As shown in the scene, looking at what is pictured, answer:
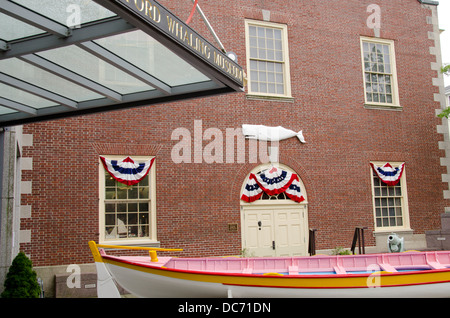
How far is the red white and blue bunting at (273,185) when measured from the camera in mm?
14398

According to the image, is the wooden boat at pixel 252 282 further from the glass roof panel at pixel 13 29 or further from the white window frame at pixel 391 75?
the white window frame at pixel 391 75

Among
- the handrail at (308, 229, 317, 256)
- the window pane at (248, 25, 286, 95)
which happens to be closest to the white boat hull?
the handrail at (308, 229, 317, 256)

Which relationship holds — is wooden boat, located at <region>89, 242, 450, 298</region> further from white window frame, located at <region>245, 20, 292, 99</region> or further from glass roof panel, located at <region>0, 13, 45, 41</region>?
white window frame, located at <region>245, 20, 292, 99</region>

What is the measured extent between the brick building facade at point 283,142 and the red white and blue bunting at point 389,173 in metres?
0.28

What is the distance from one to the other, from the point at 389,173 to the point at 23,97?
13.2 meters

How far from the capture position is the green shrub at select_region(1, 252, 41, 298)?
26.4 feet

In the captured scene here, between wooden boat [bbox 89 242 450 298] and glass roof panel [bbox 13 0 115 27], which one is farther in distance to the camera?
wooden boat [bbox 89 242 450 298]

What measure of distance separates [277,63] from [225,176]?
4.52 metres

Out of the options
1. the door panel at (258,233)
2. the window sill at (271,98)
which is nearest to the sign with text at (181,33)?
the window sill at (271,98)

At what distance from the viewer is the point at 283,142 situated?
15.0 metres

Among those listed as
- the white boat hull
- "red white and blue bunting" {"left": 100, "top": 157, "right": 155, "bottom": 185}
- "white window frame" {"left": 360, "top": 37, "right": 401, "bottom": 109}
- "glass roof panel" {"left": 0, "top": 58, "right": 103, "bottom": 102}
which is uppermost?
"white window frame" {"left": 360, "top": 37, "right": 401, "bottom": 109}

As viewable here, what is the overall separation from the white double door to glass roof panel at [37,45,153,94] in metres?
8.06

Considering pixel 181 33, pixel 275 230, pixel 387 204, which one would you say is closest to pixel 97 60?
pixel 181 33

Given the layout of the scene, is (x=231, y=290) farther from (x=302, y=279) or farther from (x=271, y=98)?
(x=271, y=98)
